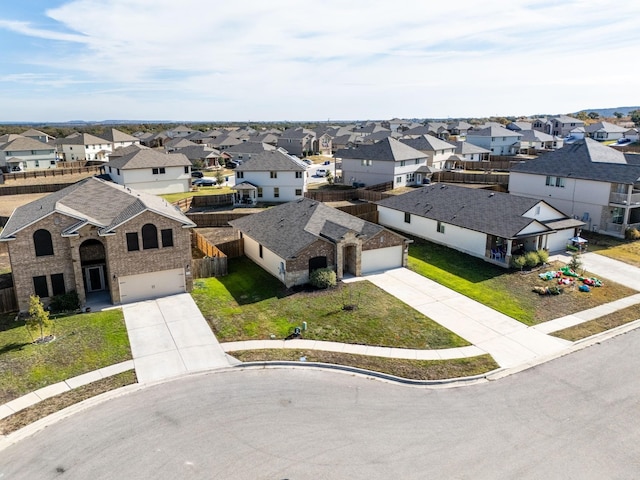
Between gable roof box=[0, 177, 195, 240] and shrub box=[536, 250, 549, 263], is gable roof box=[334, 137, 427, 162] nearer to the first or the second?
shrub box=[536, 250, 549, 263]

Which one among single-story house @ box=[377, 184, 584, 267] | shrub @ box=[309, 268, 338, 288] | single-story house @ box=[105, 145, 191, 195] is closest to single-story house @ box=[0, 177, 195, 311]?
shrub @ box=[309, 268, 338, 288]

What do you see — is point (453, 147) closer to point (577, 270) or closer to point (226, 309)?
point (577, 270)

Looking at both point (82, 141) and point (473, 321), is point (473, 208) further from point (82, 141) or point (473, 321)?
point (82, 141)

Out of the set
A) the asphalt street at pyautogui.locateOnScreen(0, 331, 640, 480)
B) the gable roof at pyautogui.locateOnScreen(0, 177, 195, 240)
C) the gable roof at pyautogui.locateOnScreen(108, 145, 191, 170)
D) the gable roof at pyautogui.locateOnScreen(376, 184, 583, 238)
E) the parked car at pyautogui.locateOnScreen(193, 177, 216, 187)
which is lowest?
the asphalt street at pyautogui.locateOnScreen(0, 331, 640, 480)

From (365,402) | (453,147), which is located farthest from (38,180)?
(365,402)

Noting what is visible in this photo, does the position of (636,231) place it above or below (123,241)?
below

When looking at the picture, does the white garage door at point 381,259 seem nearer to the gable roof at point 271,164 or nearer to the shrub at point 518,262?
the shrub at point 518,262

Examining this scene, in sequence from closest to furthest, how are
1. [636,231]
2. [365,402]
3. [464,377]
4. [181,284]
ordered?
[365,402] → [464,377] → [181,284] → [636,231]
